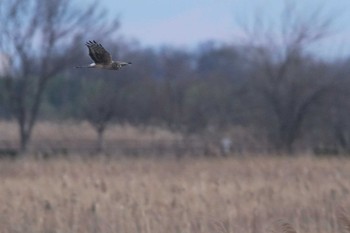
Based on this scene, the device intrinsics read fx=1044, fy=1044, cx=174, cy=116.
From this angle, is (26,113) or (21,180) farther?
(26,113)

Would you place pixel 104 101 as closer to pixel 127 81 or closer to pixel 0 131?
pixel 127 81

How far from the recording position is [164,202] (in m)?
15.4

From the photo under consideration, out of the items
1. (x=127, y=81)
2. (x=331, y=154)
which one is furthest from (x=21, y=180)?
(x=127, y=81)

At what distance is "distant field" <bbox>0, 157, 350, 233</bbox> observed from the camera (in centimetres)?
1296

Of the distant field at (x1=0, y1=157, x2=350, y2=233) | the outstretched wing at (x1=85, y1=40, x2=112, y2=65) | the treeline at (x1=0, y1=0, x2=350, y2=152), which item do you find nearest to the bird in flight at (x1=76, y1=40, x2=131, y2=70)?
the outstretched wing at (x1=85, y1=40, x2=112, y2=65)

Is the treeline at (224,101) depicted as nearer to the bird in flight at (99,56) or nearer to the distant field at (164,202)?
the distant field at (164,202)

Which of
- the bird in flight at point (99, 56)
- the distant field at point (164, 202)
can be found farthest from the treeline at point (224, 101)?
the bird in flight at point (99, 56)

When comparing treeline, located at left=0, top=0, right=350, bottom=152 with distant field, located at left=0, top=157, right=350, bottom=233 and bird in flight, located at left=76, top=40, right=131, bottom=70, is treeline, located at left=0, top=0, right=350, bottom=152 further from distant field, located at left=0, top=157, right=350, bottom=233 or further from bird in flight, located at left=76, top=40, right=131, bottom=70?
bird in flight, located at left=76, top=40, right=131, bottom=70

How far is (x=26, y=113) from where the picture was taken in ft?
123

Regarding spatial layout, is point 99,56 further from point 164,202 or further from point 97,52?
point 164,202

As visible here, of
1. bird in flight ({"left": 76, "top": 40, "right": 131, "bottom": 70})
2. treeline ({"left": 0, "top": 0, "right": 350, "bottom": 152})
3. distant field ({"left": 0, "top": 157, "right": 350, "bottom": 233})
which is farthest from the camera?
treeline ({"left": 0, "top": 0, "right": 350, "bottom": 152})

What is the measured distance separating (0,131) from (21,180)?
25458mm

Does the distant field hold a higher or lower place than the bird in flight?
lower

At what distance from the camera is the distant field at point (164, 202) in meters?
13.0
